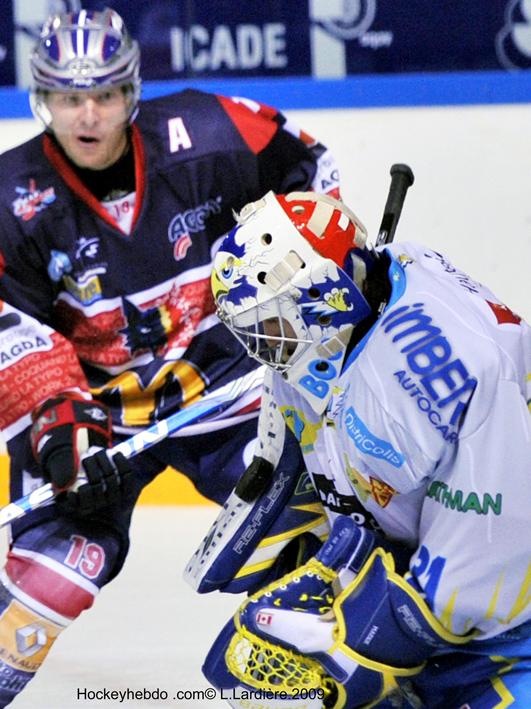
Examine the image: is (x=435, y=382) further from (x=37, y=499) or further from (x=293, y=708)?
(x=37, y=499)

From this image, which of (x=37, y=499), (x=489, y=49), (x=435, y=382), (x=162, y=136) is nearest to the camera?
(x=435, y=382)

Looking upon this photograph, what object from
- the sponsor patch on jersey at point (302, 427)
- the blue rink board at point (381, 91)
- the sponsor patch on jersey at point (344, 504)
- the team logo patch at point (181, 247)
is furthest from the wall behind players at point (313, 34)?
the sponsor patch on jersey at point (344, 504)

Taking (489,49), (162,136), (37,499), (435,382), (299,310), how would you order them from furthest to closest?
(489,49)
(162,136)
(37,499)
(299,310)
(435,382)

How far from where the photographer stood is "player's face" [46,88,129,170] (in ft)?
10.3

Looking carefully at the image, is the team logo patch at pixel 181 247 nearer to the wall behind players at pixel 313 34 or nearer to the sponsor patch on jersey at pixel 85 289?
the sponsor patch on jersey at pixel 85 289

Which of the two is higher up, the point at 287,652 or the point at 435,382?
the point at 435,382

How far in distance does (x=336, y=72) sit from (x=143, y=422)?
1607 millimetres

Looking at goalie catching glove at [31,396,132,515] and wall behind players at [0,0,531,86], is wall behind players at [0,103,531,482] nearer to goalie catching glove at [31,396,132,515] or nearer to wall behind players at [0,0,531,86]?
wall behind players at [0,0,531,86]

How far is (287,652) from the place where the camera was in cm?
238

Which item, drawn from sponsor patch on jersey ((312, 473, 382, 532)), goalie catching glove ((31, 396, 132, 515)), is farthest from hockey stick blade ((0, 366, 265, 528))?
sponsor patch on jersey ((312, 473, 382, 532))

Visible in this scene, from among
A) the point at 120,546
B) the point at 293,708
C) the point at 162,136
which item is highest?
the point at 162,136

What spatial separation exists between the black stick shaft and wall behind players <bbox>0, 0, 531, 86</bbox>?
5.56 feet

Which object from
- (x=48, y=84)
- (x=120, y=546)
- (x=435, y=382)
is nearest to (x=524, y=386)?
(x=435, y=382)

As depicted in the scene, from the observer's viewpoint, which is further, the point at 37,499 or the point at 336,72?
the point at 336,72
